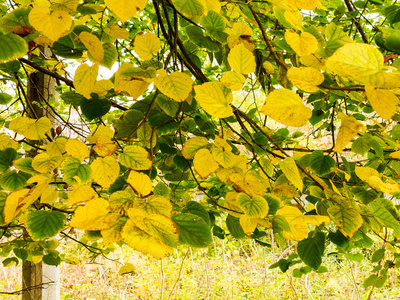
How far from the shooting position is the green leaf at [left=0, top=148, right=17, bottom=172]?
2.16 feet

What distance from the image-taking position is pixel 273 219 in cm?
49

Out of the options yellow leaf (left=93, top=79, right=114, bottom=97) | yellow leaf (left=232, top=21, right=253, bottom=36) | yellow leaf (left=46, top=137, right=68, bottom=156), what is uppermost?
yellow leaf (left=232, top=21, right=253, bottom=36)

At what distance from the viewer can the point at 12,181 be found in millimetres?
604

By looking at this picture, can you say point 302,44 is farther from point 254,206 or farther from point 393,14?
point 393,14

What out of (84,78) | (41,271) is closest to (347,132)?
(84,78)

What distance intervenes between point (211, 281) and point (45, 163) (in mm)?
2973

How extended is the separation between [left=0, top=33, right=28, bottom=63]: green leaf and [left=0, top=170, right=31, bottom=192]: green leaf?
286 mm

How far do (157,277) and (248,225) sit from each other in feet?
10.3

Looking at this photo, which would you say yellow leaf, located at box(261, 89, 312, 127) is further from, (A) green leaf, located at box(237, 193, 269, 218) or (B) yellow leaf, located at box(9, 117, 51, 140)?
(B) yellow leaf, located at box(9, 117, 51, 140)

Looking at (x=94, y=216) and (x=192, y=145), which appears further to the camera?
(x=192, y=145)

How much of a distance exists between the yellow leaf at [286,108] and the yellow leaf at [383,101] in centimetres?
8

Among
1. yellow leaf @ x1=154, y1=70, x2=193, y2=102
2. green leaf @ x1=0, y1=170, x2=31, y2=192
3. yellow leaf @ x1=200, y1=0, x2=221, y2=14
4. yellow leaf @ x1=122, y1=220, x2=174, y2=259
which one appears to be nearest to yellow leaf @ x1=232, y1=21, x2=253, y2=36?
yellow leaf @ x1=200, y1=0, x2=221, y2=14

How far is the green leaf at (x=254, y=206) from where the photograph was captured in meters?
0.46

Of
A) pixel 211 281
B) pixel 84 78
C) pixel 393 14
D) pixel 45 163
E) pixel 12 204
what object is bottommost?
pixel 211 281
